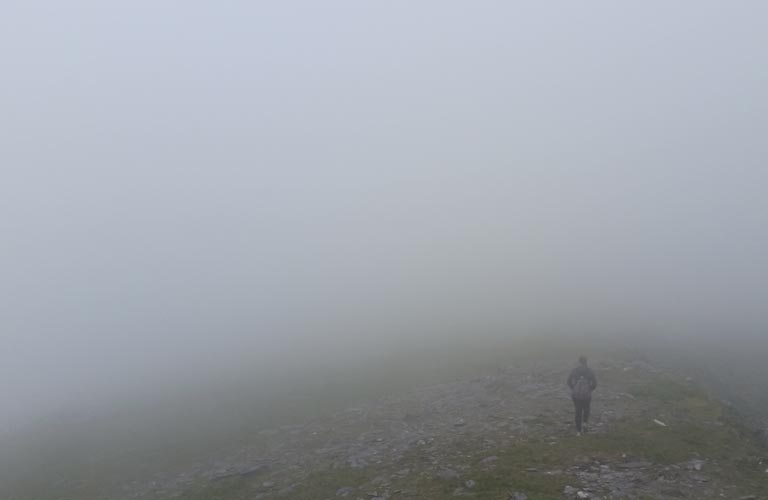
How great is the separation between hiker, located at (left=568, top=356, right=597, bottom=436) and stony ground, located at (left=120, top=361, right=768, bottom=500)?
89 centimetres

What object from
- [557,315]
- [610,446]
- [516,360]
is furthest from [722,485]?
[557,315]

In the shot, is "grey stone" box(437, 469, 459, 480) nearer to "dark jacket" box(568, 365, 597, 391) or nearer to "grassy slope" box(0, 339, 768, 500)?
"grassy slope" box(0, 339, 768, 500)

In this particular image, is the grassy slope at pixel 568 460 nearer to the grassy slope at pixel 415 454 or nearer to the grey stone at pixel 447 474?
the grassy slope at pixel 415 454

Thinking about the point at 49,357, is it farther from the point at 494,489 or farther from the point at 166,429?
the point at 494,489

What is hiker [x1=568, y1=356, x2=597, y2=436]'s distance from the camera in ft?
90.6

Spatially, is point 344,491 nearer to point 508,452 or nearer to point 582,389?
point 508,452

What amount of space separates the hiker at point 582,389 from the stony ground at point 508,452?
89cm

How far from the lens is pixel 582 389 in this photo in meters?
27.6

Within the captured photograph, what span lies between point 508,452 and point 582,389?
16.8ft

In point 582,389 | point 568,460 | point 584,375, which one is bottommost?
point 568,460

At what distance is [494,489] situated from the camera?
21.4 m

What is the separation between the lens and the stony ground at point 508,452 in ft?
71.5

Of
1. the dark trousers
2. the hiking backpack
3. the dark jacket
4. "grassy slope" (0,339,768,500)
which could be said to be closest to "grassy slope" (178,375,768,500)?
"grassy slope" (0,339,768,500)

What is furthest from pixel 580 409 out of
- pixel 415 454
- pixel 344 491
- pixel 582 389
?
pixel 344 491
